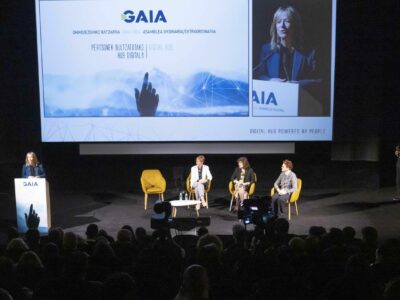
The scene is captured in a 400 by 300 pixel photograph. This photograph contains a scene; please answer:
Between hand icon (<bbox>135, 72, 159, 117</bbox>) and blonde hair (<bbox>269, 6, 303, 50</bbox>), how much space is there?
2.30m

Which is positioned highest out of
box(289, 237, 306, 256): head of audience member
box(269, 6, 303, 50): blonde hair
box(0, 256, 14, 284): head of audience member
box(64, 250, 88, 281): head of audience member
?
box(269, 6, 303, 50): blonde hair

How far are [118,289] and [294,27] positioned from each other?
22.8 ft

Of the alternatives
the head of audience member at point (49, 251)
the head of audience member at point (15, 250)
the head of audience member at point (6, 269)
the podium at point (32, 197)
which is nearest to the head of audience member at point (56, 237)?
the head of audience member at point (15, 250)

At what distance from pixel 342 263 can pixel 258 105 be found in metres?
5.47

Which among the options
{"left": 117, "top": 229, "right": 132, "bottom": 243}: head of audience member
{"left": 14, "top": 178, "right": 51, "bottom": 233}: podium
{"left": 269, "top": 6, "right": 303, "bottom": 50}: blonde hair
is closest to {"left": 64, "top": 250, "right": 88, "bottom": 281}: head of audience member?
{"left": 117, "top": 229, "right": 132, "bottom": 243}: head of audience member

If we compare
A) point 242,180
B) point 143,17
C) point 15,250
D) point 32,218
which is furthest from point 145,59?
point 15,250

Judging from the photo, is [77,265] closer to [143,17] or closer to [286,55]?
[143,17]

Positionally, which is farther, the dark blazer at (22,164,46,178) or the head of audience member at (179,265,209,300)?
the dark blazer at (22,164,46,178)

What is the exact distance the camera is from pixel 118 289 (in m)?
2.70

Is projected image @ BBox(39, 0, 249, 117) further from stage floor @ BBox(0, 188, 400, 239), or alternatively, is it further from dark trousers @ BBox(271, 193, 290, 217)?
dark trousers @ BBox(271, 193, 290, 217)

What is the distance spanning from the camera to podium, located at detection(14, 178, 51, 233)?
21.1 feet

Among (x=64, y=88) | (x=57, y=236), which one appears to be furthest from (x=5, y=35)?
(x=57, y=236)

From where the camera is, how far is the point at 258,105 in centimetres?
875

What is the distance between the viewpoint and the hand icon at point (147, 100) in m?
8.83
